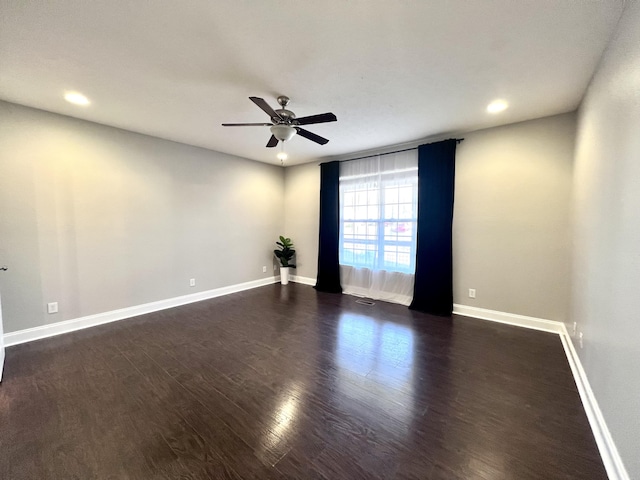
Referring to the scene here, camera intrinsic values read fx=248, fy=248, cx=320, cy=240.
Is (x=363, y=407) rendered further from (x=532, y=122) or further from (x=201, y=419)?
(x=532, y=122)

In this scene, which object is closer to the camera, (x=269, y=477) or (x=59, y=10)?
(x=269, y=477)

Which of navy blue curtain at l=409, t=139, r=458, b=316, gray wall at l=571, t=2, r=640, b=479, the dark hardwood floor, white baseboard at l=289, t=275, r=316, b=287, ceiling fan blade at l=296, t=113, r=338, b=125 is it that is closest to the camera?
gray wall at l=571, t=2, r=640, b=479

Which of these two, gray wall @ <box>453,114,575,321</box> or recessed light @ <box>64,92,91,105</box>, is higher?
recessed light @ <box>64,92,91,105</box>

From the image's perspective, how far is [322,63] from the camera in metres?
2.02

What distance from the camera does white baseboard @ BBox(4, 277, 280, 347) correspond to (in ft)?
9.12

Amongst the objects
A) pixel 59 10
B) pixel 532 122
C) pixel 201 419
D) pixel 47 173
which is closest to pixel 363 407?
pixel 201 419

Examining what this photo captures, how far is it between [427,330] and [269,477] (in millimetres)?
2462

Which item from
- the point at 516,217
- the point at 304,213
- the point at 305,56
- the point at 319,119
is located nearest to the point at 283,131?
the point at 319,119

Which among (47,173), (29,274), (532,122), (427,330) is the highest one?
(532,122)

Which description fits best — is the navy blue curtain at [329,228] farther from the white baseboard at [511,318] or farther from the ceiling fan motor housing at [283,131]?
the ceiling fan motor housing at [283,131]

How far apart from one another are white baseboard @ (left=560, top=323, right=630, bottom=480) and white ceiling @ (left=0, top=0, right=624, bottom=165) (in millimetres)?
2495

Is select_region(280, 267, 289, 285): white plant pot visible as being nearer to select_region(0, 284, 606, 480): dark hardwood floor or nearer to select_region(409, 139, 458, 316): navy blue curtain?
select_region(0, 284, 606, 480): dark hardwood floor

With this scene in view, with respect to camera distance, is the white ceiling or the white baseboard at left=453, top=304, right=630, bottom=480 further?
the white ceiling

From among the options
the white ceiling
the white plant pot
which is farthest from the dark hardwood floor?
the white ceiling
